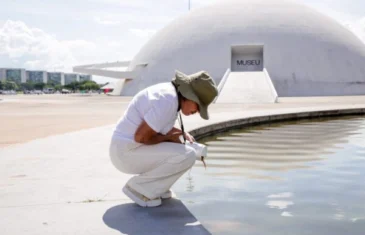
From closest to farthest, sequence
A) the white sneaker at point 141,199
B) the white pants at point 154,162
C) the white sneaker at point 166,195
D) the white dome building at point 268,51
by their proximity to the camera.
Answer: the white pants at point 154,162
the white sneaker at point 141,199
the white sneaker at point 166,195
the white dome building at point 268,51

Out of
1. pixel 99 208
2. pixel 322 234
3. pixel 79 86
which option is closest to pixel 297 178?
pixel 322 234

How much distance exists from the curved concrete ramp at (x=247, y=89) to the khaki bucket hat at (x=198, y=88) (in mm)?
24191

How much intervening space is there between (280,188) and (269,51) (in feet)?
115

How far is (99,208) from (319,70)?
38.1 m

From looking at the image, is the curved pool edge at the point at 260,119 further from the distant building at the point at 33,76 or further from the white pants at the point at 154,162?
the distant building at the point at 33,76

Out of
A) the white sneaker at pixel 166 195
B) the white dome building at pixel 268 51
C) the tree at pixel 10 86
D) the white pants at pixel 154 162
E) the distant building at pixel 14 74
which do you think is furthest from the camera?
the distant building at pixel 14 74

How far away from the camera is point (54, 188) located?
422 cm

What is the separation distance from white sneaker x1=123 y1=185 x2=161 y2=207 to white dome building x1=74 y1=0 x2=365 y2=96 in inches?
1362

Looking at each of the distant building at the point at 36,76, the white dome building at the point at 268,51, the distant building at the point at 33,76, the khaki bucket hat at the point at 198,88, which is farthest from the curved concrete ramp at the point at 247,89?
the distant building at the point at 36,76

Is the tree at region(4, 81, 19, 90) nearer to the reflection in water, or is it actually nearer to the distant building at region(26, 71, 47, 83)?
the distant building at region(26, 71, 47, 83)

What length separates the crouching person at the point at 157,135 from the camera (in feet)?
10.9

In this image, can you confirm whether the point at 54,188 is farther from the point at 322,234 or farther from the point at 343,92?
the point at 343,92

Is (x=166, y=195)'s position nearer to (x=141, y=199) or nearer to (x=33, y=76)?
(x=141, y=199)

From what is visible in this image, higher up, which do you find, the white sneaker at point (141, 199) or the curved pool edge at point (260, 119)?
the white sneaker at point (141, 199)
